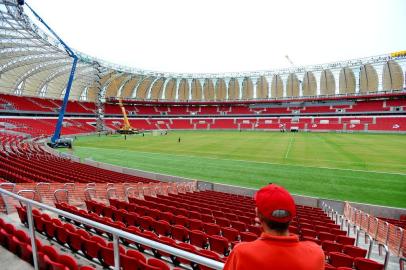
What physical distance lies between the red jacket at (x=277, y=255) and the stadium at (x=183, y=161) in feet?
1.42

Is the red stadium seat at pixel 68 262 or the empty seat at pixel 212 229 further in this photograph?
the empty seat at pixel 212 229

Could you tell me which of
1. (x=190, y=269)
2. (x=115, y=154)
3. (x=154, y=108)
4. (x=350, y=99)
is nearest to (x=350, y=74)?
(x=350, y=99)

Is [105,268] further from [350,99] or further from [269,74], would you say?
[350,99]

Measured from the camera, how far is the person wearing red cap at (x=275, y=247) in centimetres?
175

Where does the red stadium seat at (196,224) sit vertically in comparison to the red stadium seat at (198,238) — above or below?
below

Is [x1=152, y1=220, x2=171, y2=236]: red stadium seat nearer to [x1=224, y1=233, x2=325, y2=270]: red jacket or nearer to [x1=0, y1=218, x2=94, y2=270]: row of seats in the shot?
[x1=0, y1=218, x2=94, y2=270]: row of seats

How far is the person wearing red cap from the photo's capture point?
1.75m

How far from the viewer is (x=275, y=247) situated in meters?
1.78

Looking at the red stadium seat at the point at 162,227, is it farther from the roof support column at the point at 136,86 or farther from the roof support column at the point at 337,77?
the roof support column at the point at 337,77

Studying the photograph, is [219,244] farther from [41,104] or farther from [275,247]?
[41,104]

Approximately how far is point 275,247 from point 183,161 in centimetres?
2856

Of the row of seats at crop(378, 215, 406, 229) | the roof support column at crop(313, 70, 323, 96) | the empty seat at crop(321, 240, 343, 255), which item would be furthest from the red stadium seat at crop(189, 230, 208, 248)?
the roof support column at crop(313, 70, 323, 96)

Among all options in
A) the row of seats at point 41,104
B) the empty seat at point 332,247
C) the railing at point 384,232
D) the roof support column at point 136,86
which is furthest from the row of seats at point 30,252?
the roof support column at point 136,86

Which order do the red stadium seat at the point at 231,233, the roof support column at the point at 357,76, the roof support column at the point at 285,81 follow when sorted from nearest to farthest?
the red stadium seat at the point at 231,233 < the roof support column at the point at 357,76 < the roof support column at the point at 285,81
